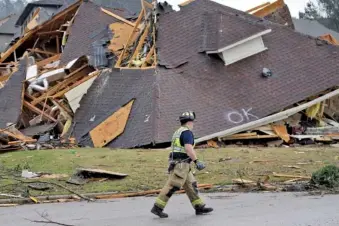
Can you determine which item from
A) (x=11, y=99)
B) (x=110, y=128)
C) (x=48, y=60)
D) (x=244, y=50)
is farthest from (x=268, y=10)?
(x=11, y=99)

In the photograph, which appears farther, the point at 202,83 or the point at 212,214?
the point at 202,83

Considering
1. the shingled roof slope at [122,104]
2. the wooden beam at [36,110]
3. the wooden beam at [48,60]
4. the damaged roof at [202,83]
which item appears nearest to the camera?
the shingled roof slope at [122,104]

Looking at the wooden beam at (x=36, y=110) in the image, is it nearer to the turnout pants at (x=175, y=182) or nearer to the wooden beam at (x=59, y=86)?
the wooden beam at (x=59, y=86)

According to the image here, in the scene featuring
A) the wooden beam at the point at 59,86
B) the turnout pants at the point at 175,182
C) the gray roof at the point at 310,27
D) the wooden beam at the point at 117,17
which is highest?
the gray roof at the point at 310,27

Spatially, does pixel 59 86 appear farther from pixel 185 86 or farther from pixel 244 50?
pixel 244 50

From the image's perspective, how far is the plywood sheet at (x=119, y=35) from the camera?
25.3 metres

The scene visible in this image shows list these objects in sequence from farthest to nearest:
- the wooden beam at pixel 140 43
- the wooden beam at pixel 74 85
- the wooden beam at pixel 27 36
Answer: the wooden beam at pixel 27 36
the wooden beam at pixel 140 43
the wooden beam at pixel 74 85

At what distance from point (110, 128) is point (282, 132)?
5875 millimetres

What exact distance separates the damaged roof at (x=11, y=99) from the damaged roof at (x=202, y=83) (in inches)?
99.0

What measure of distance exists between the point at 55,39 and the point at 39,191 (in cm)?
2054

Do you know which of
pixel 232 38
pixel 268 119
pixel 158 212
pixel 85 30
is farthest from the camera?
pixel 85 30

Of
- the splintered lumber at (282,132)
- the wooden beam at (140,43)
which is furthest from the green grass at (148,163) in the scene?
the wooden beam at (140,43)

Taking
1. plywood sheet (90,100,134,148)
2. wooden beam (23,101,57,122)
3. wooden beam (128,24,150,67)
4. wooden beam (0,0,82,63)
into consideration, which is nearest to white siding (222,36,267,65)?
wooden beam (128,24,150,67)

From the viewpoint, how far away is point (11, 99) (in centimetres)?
2316
